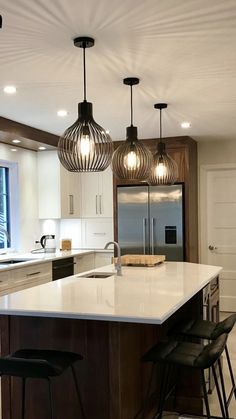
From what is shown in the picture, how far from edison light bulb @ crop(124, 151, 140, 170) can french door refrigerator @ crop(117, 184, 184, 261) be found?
8.41 feet

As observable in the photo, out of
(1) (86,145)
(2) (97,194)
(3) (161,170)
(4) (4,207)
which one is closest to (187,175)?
(2) (97,194)

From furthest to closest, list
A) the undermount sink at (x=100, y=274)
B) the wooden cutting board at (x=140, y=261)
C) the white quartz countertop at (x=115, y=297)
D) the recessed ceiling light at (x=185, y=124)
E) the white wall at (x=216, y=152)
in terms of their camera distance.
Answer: the white wall at (x=216, y=152) → the recessed ceiling light at (x=185, y=124) → the wooden cutting board at (x=140, y=261) → the undermount sink at (x=100, y=274) → the white quartz countertop at (x=115, y=297)

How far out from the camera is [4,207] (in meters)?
6.03

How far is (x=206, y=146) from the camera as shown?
6602 millimetres

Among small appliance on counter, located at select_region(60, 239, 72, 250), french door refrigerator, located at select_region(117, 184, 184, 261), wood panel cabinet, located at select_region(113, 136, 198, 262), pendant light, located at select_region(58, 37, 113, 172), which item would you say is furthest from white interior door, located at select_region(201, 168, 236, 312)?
pendant light, located at select_region(58, 37, 113, 172)

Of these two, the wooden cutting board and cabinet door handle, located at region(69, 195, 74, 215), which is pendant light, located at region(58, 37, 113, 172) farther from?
cabinet door handle, located at region(69, 195, 74, 215)

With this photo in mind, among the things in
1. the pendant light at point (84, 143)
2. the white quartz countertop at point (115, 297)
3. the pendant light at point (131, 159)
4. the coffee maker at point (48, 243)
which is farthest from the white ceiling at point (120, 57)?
the coffee maker at point (48, 243)

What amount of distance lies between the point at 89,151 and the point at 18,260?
2.95 metres

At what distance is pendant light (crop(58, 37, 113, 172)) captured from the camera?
9.16ft

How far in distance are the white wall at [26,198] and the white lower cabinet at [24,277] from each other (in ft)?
2.98

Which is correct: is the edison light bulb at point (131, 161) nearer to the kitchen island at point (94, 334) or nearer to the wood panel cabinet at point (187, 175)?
the kitchen island at point (94, 334)

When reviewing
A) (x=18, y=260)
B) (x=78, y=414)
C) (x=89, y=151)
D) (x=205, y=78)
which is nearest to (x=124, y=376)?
(x=78, y=414)

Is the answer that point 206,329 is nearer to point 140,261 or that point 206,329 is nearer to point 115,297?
point 115,297

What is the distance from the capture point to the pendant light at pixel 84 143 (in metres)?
2.79
